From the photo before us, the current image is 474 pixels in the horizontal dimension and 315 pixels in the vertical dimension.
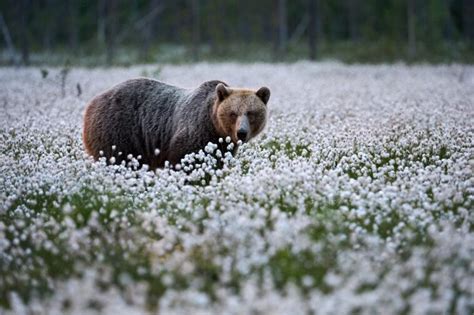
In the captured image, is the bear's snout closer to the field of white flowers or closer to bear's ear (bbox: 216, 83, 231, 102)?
the field of white flowers

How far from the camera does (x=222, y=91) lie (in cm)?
852

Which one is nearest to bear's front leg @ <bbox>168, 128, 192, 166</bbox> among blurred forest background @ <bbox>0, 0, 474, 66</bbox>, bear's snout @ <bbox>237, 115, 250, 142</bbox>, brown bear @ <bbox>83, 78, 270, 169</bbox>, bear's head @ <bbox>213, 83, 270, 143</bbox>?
brown bear @ <bbox>83, 78, 270, 169</bbox>

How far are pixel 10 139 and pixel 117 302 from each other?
676 cm

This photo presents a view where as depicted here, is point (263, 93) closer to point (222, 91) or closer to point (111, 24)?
point (222, 91)

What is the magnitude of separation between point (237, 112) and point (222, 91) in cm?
37

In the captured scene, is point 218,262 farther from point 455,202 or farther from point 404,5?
point 404,5

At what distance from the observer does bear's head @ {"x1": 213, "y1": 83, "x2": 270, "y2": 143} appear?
27.6 feet

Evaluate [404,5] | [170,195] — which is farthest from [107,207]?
[404,5]

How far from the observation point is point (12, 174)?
7500 millimetres

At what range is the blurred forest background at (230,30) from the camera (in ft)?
120

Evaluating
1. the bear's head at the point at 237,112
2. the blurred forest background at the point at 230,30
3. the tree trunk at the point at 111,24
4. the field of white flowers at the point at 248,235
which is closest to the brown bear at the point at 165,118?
the bear's head at the point at 237,112

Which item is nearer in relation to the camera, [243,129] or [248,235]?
[248,235]

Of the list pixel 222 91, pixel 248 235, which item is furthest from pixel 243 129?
pixel 248 235

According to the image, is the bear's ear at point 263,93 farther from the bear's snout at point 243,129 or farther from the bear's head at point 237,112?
the bear's snout at point 243,129
